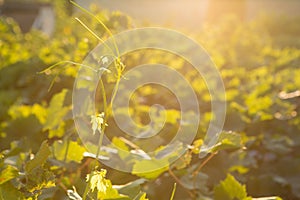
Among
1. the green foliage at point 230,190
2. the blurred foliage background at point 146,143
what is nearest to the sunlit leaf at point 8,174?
the blurred foliage background at point 146,143

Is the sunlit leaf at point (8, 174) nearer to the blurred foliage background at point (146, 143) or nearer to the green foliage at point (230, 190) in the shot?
the blurred foliage background at point (146, 143)

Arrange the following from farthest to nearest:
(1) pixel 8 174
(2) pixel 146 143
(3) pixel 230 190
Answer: (2) pixel 146 143 < (3) pixel 230 190 < (1) pixel 8 174

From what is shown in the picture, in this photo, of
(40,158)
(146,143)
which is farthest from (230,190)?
(40,158)

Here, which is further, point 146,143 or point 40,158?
point 146,143

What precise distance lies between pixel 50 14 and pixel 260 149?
35.6 feet

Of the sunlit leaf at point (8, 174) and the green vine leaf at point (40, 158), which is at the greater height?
the green vine leaf at point (40, 158)

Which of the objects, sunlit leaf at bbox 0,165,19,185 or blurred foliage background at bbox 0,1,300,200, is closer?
sunlit leaf at bbox 0,165,19,185

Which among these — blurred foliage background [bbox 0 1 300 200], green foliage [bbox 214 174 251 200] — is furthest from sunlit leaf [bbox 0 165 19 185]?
green foliage [bbox 214 174 251 200]

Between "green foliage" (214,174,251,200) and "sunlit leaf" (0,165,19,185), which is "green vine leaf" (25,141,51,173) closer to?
"sunlit leaf" (0,165,19,185)

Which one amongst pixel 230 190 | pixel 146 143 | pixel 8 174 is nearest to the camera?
pixel 8 174

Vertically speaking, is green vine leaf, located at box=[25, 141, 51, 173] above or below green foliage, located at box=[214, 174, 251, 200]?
above

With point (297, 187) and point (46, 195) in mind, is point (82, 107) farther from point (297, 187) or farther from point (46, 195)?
point (297, 187)

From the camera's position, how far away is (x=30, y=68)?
3.50 m

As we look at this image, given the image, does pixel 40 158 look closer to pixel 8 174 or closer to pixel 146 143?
A: pixel 8 174
